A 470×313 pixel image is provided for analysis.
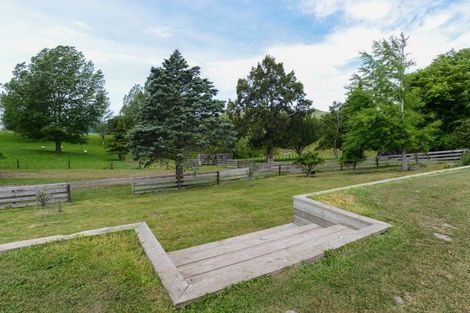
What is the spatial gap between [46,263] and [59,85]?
36.3m

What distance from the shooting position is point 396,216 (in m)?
4.55

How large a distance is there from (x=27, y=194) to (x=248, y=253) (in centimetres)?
1081

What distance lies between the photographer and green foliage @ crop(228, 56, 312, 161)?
24906 millimetres

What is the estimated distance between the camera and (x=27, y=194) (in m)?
10.4

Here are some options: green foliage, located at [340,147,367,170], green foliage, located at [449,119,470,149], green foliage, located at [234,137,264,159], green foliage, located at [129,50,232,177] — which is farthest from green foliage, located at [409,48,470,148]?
green foliage, located at [234,137,264,159]

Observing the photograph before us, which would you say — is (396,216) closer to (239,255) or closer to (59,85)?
(239,255)

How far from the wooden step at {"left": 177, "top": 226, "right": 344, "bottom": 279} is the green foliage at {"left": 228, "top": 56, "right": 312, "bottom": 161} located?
68.1ft

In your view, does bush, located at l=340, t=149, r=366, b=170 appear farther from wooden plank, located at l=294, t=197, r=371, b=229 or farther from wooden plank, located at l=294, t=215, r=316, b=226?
wooden plank, located at l=294, t=197, r=371, b=229

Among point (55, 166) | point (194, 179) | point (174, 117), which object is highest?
point (174, 117)

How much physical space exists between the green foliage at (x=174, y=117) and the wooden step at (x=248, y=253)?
9.16 metres

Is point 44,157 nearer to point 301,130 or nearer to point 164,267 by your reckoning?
point 301,130

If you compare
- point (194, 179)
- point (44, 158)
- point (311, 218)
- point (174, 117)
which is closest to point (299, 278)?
point (311, 218)

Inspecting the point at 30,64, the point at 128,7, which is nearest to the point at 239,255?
the point at 128,7

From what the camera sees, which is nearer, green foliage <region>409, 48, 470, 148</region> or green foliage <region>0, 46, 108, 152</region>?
green foliage <region>409, 48, 470, 148</region>
